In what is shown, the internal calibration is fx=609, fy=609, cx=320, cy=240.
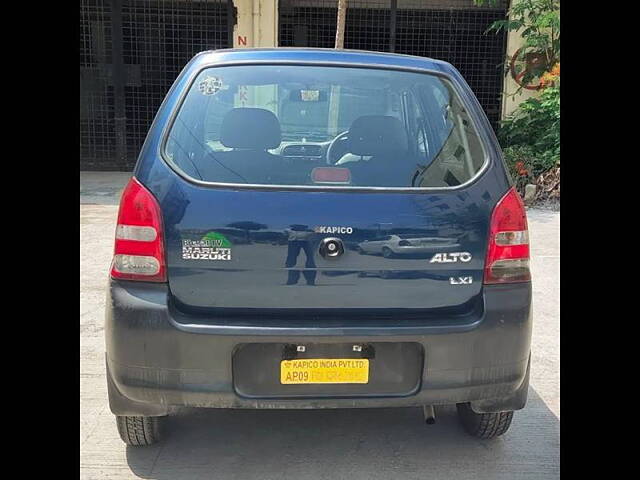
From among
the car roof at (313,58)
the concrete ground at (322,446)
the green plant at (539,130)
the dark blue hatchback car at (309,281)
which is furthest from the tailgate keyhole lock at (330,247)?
the green plant at (539,130)

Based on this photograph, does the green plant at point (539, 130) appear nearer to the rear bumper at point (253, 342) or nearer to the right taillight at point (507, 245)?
the right taillight at point (507, 245)

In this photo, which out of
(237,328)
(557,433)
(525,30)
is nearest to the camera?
(237,328)

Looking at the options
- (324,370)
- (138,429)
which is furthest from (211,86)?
(138,429)

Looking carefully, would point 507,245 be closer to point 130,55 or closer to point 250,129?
point 250,129

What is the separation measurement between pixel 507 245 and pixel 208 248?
115 cm

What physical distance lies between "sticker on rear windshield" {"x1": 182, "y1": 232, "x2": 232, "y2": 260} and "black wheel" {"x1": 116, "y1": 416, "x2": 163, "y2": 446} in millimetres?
877

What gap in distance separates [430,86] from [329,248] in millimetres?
938

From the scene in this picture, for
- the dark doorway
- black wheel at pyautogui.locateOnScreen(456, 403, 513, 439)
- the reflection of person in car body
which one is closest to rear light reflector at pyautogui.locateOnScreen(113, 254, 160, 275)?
the reflection of person in car body

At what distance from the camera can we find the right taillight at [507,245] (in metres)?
2.35

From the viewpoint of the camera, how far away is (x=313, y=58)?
2.58 m

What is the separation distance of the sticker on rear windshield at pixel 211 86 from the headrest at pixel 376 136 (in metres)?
0.59

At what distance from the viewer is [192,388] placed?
225 centimetres

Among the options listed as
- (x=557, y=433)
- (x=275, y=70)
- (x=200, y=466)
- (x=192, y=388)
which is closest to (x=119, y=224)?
(x=192, y=388)

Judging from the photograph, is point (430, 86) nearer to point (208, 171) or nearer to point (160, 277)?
point (208, 171)
